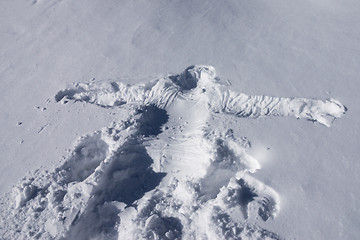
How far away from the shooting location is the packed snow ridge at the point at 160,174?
2434mm

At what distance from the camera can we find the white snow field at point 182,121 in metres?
2.46

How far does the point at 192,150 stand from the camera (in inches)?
113

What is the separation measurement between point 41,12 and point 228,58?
255 cm

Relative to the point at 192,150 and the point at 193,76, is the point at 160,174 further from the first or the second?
the point at 193,76

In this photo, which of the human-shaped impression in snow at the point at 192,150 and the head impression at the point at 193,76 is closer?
the human-shaped impression in snow at the point at 192,150

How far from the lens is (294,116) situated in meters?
2.96

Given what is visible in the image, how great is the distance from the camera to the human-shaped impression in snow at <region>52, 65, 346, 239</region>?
243 cm

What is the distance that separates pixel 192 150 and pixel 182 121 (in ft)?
1.21

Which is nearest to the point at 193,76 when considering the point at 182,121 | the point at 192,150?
the point at 182,121

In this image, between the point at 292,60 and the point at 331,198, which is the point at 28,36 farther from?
the point at 331,198

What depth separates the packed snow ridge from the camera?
2434 millimetres

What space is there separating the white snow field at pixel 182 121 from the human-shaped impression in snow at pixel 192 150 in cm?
1

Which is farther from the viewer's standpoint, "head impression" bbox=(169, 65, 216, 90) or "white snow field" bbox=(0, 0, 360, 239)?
"head impression" bbox=(169, 65, 216, 90)

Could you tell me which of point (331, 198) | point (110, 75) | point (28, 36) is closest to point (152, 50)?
point (110, 75)
